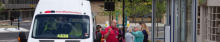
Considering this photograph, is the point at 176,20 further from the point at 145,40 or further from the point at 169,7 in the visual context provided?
the point at 145,40

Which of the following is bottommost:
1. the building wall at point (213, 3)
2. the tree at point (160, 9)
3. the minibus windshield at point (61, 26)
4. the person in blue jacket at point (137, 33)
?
the person in blue jacket at point (137, 33)

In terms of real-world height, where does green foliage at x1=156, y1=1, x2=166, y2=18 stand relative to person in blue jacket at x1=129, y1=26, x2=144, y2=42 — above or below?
above

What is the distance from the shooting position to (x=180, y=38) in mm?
9211

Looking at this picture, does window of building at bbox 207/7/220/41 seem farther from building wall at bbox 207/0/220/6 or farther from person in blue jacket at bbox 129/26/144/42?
person in blue jacket at bbox 129/26/144/42

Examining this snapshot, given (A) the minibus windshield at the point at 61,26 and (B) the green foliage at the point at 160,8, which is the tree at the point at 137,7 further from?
(A) the minibus windshield at the point at 61,26

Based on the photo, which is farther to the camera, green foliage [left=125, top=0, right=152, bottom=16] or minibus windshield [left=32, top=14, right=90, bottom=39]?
green foliage [left=125, top=0, right=152, bottom=16]

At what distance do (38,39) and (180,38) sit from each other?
12.8ft

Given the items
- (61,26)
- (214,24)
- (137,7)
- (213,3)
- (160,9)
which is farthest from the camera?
(137,7)

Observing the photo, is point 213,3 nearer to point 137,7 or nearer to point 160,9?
point 160,9

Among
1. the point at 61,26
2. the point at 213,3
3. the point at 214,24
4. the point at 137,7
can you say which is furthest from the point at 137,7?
the point at 61,26

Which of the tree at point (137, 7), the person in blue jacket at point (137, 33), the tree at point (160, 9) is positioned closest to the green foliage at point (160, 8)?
the tree at point (160, 9)

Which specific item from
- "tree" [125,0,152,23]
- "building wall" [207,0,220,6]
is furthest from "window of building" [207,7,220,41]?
"tree" [125,0,152,23]

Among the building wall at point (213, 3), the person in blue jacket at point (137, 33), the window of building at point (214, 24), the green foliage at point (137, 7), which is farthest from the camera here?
the green foliage at point (137, 7)

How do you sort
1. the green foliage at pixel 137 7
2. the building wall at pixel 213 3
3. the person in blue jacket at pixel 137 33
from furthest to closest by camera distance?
the green foliage at pixel 137 7, the building wall at pixel 213 3, the person in blue jacket at pixel 137 33
